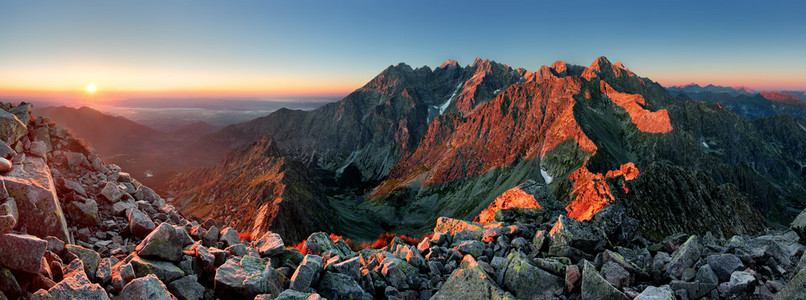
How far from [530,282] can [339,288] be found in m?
6.77

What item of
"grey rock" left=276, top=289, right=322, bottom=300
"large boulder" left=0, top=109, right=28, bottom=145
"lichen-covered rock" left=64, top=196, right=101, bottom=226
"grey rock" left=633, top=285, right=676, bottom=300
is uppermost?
"large boulder" left=0, top=109, right=28, bottom=145

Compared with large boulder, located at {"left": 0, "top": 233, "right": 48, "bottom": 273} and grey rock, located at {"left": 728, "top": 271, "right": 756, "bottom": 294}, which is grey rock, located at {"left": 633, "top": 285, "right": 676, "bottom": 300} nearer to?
grey rock, located at {"left": 728, "top": 271, "right": 756, "bottom": 294}

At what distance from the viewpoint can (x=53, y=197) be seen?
34.8ft

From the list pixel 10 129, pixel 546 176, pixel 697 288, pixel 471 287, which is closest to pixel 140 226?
pixel 10 129

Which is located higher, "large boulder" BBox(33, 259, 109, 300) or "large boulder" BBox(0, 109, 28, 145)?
"large boulder" BBox(0, 109, 28, 145)

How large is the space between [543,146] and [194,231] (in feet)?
653

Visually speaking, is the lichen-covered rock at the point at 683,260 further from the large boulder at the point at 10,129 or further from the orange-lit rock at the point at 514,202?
the large boulder at the point at 10,129

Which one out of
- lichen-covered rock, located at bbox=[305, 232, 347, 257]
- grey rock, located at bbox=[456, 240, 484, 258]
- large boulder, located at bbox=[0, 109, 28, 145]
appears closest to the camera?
large boulder, located at bbox=[0, 109, 28, 145]

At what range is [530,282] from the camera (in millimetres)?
11336

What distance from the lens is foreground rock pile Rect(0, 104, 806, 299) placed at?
340 inches

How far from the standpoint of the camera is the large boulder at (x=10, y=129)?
1184 centimetres

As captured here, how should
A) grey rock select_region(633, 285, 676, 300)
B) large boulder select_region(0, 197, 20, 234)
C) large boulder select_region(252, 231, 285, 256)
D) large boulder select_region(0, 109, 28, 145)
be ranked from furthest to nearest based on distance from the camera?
1. large boulder select_region(252, 231, 285, 256)
2. large boulder select_region(0, 109, 28, 145)
3. grey rock select_region(633, 285, 676, 300)
4. large boulder select_region(0, 197, 20, 234)

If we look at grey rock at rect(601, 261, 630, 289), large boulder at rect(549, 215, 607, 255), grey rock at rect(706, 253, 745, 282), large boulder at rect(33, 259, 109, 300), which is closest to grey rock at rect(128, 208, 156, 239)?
large boulder at rect(33, 259, 109, 300)

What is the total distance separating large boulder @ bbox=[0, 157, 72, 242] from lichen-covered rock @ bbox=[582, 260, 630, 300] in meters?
16.7
